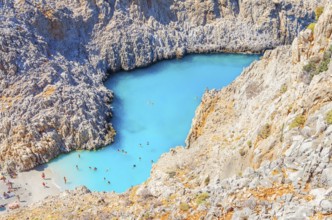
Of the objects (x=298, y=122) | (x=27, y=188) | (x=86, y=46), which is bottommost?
(x=27, y=188)

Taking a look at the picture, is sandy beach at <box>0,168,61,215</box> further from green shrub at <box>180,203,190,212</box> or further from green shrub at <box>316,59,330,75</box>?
green shrub at <box>316,59,330,75</box>

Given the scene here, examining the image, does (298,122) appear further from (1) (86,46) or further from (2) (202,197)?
(1) (86,46)

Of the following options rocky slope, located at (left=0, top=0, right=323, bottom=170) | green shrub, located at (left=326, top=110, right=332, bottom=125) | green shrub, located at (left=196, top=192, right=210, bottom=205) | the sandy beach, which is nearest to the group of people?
the sandy beach

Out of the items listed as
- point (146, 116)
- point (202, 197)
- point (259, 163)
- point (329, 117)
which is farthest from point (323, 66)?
point (146, 116)

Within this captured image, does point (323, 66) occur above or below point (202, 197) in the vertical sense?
above

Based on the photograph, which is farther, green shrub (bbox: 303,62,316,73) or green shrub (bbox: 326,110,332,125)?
green shrub (bbox: 303,62,316,73)

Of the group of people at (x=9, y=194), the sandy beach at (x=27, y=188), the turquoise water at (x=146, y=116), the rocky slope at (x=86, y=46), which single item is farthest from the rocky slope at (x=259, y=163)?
the rocky slope at (x=86, y=46)

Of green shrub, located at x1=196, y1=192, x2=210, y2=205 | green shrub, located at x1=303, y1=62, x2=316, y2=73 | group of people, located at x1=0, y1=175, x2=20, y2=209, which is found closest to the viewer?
green shrub, located at x1=196, y1=192, x2=210, y2=205
